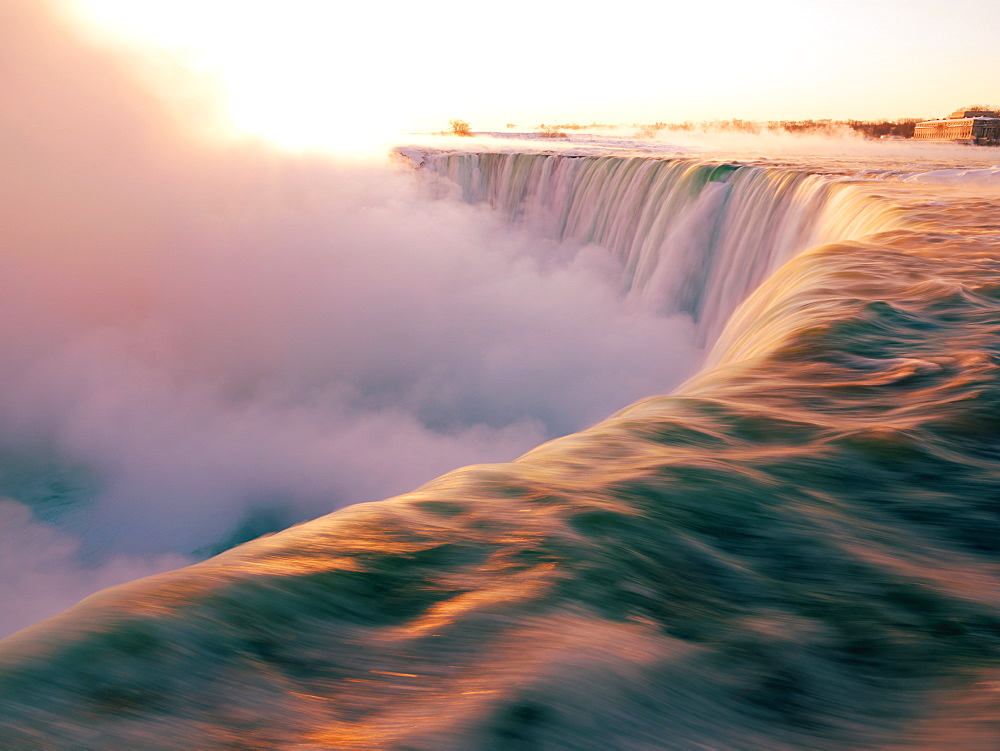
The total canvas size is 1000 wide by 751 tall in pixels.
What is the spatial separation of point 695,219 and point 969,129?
27.6m

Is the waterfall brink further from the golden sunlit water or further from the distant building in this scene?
the distant building

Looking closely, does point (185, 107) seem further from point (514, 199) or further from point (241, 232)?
point (514, 199)

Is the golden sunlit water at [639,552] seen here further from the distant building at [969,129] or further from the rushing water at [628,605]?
the distant building at [969,129]

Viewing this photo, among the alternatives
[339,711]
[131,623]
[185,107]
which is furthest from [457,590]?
[185,107]

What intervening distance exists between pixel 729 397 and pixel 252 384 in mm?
16736

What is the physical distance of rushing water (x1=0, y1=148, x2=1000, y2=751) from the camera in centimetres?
134

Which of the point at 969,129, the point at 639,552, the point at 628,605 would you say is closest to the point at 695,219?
the point at 639,552

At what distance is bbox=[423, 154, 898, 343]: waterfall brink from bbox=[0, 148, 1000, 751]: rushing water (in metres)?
6.07

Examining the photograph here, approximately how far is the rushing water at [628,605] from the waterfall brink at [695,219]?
6.07 meters

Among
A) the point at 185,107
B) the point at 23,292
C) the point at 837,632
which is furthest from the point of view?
the point at 185,107

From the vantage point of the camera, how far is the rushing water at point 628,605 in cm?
134

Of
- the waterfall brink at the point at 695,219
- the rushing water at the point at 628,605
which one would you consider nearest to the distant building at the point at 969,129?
the waterfall brink at the point at 695,219

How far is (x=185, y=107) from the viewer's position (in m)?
18.1

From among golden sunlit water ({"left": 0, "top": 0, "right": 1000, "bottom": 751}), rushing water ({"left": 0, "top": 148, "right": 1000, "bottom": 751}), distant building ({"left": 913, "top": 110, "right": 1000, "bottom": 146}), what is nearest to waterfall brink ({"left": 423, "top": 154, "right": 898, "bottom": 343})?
golden sunlit water ({"left": 0, "top": 0, "right": 1000, "bottom": 751})
